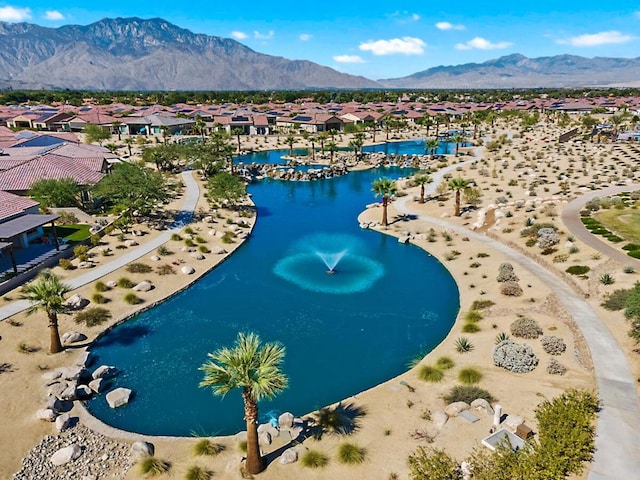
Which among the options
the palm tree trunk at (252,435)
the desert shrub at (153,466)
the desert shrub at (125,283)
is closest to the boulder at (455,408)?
the palm tree trunk at (252,435)

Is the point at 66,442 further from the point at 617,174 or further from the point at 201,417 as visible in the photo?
the point at 617,174

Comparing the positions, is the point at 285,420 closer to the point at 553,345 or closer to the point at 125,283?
the point at 553,345

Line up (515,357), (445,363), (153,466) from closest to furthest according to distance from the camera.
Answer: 1. (153,466)
2. (515,357)
3. (445,363)

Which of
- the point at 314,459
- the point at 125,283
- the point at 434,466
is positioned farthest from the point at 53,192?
the point at 434,466

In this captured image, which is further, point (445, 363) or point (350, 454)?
point (445, 363)

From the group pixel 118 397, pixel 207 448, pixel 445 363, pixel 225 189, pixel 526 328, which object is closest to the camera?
pixel 207 448

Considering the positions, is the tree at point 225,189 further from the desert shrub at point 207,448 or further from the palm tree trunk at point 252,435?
the palm tree trunk at point 252,435
